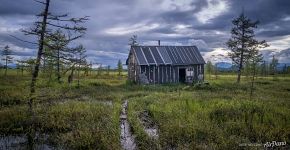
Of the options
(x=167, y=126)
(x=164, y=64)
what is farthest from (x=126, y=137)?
(x=164, y=64)

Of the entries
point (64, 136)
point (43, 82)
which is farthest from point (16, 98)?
point (64, 136)

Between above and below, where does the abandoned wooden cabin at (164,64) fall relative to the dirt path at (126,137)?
above

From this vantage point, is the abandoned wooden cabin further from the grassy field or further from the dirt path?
the dirt path

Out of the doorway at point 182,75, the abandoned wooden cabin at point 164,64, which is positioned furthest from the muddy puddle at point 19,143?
the doorway at point 182,75

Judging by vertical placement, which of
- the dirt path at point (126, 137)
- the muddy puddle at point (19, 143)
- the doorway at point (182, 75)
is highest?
the doorway at point (182, 75)

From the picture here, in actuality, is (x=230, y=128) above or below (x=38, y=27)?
below

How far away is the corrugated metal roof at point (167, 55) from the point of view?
35219mm

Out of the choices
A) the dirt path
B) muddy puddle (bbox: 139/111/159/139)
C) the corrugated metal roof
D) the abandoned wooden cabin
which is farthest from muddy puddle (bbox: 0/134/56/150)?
the corrugated metal roof

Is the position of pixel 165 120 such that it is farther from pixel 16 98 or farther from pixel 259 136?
pixel 16 98

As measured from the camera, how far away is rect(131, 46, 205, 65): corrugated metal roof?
35.2m

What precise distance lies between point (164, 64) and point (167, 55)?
2.49 meters

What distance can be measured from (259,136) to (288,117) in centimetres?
384

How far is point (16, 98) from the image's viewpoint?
20.7 m

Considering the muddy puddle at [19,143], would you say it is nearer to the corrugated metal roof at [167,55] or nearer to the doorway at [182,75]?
the corrugated metal roof at [167,55]
